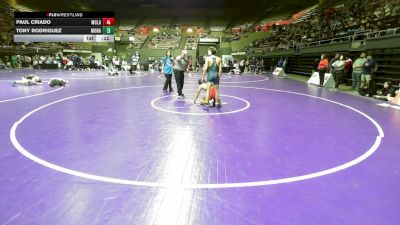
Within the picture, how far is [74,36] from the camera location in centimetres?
1680

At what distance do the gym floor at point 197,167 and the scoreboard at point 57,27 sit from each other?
9.01 meters

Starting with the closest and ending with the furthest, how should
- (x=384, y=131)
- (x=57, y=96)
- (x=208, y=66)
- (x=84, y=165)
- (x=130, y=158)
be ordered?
(x=84, y=165) < (x=130, y=158) < (x=384, y=131) < (x=208, y=66) < (x=57, y=96)

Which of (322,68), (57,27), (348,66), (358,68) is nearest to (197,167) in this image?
(358,68)

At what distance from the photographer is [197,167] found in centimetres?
479

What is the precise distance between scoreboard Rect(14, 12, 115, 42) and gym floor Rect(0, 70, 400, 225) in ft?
29.6

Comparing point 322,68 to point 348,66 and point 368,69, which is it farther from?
point 368,69

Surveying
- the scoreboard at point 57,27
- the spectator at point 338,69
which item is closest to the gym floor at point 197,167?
the spectator at point 338,69

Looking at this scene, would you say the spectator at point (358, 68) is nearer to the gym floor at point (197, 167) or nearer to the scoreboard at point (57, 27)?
the gym floor at point (197, 167)

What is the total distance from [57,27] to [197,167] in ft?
50.2

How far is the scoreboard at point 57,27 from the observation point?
16.5 meters

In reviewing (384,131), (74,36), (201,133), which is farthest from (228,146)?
(74,36)

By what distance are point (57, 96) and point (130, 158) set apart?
8.34m

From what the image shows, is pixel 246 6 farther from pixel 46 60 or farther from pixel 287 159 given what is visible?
pixel 287 159

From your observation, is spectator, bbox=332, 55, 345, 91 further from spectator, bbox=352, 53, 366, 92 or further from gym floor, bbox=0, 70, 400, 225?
gym floor, bbox=0, 70, 400, 225
